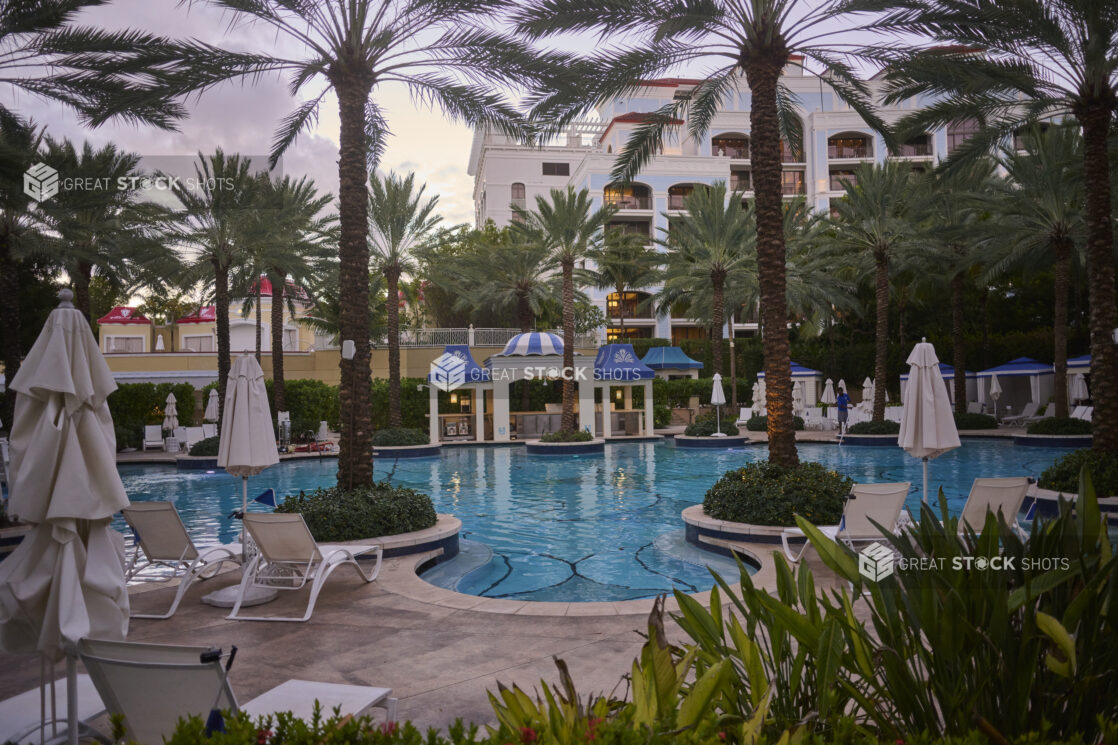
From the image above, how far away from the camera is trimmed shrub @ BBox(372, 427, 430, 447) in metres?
23.8

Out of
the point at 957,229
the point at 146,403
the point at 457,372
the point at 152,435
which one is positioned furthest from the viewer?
the point at 146,403

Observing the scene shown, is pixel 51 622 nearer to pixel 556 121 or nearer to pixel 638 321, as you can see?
pixel 556 121

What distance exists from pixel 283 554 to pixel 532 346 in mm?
21787

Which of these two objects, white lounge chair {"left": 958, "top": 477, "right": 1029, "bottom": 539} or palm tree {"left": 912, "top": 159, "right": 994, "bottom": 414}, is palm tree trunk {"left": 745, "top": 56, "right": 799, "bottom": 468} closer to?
white lounge chair {"left": 958, "top": 477, "right": 1029, "bottom": 539}

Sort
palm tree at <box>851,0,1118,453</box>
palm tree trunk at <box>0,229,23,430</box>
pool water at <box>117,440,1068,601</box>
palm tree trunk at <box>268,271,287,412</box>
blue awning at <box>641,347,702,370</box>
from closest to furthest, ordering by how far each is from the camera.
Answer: pool water at <box>117,440,1068,601</box> → palm tree at <box>851,0,1118,453</box> → palm tree trunk at <box>0,229,23,430</box> → palm tree trunk at <box>268,271,287,412</box> → blue awning at <box>641,347,702,370</box>

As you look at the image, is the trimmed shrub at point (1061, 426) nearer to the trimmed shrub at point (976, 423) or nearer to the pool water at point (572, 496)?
the pool water at point (572, 496)

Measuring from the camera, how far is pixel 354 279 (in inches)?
396

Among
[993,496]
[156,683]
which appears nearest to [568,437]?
[993,496]

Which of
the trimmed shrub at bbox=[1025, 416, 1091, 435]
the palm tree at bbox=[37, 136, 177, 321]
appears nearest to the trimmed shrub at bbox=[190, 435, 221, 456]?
the palm tree at bbox=[37, 136, 177, 321]

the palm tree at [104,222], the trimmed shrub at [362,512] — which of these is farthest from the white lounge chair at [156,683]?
the palm tree at [104,222]

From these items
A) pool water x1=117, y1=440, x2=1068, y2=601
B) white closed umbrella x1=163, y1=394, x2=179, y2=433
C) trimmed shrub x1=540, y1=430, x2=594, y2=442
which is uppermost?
white closed umbrella x1=163, y1=394, x2=179, y2=433

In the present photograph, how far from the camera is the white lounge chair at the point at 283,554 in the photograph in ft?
20.8

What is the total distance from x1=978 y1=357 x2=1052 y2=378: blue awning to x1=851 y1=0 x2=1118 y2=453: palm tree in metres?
21.3

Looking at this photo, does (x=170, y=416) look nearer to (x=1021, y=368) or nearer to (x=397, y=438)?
(x=397, y=438)
